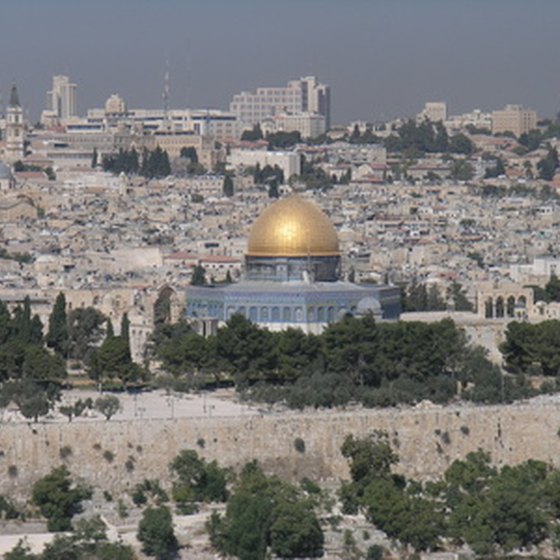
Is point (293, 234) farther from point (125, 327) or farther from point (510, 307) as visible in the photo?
point (510, 307)

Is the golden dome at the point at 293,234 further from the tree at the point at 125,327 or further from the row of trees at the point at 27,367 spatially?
the row of trees at the point at 27,367

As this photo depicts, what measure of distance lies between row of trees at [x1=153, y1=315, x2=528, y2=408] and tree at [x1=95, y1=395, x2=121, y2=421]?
12.2 feet

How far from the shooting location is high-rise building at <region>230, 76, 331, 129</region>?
Result: 528 feet

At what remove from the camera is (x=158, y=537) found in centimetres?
3161

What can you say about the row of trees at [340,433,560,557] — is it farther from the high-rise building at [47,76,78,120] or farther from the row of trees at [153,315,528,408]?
the high-rise building at [47,76,78,120]

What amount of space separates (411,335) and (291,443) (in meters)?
6.23

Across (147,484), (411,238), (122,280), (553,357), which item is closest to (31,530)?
(147,484)

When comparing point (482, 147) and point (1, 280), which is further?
point (482, 147)

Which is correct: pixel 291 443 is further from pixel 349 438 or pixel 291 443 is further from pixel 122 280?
pixel 122 280

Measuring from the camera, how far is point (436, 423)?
3706cm

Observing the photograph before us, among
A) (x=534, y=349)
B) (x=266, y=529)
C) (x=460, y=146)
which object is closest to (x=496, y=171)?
(x=460, y=146)

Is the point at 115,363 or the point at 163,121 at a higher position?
the point at 163,121

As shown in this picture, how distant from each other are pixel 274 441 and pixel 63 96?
4913 inches

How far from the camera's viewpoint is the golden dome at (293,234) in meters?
48.3
